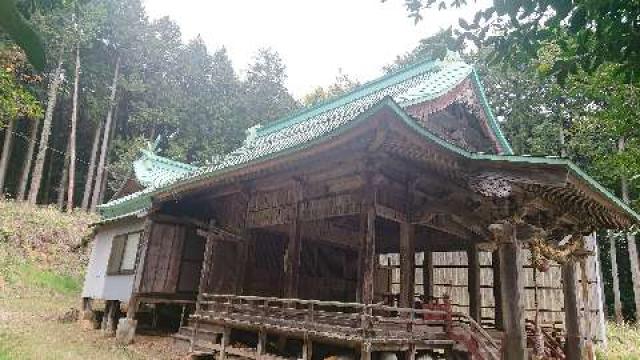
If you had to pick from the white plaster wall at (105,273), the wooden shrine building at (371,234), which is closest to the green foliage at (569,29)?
the wooden shrine building at (371,234)

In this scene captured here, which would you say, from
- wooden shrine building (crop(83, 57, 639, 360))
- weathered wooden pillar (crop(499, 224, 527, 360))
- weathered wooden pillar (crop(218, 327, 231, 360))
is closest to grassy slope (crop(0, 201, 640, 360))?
wooden shrine building (crop(83, 57, 639, 360))

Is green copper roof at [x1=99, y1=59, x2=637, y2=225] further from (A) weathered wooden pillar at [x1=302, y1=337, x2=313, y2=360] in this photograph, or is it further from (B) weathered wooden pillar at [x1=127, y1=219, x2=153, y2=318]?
(A) weathered wooden pillar at [x1=302, y1=337, x2=313, y2=360]

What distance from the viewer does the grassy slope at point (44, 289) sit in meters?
12.7

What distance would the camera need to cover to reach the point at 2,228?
24.6 metres

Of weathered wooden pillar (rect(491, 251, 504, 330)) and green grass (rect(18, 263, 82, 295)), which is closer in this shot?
weathered wooden pillar (rect(491, 251, 504, 330))

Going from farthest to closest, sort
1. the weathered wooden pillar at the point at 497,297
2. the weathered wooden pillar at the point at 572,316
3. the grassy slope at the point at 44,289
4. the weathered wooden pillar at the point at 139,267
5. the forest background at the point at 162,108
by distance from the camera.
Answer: the forest background at the point at 162,108
the weathered wooden pillar at the point at 139,267
the grassy slope at the point at 44,289
the weathered wooden pillar at the point at 497,297
the weathered wooden pillar at the point at 572,316

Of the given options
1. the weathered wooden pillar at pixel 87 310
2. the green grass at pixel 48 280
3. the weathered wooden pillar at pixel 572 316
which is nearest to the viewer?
the weathered wooden pillar at pixel 572 316

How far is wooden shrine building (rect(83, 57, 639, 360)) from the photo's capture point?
8.61m

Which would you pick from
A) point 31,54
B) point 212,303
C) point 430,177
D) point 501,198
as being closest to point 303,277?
point 212,303

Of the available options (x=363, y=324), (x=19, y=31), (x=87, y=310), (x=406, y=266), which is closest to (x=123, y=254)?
(x=87, y=310)

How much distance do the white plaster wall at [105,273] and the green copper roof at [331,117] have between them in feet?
1.81

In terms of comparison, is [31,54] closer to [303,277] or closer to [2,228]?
[303,277]

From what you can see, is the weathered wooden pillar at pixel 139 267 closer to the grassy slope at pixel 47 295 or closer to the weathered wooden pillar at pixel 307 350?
the grassy slope at pixel 47 295

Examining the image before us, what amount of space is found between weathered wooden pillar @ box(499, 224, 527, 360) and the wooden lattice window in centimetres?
1170
